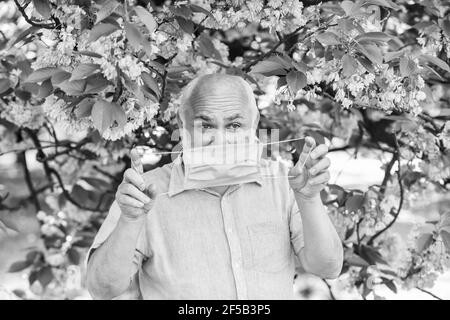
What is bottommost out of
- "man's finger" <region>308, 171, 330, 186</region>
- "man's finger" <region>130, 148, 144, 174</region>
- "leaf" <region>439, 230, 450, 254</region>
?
"leaf" <region>439, 230, 450, 254</region>

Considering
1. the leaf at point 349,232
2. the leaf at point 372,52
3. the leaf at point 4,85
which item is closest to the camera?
the leaf at point 372,52

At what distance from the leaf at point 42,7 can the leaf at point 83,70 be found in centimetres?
36

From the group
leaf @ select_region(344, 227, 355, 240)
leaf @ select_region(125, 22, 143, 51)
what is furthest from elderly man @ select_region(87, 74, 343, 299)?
leaf @ select_region(344, 227, 355, 240)

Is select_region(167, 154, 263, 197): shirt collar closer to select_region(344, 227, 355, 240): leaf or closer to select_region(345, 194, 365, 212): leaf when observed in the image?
select_region(345, 194, 365, 212): leaf

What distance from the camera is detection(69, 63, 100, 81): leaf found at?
218cm

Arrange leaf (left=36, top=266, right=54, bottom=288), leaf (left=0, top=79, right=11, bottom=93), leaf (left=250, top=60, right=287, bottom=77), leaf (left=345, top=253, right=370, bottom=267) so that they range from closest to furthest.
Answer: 1. leaf (left=250, top=60, right=287, bottom=77)
2. leaf (left=0, top=79, right=11, bottom=93)
3. leaf (left=345, top=253, right=370, bottom=267)
4. leaf (left=36, top=266, right=54, bottom=288)

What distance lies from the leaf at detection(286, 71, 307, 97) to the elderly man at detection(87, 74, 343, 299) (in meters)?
0.31

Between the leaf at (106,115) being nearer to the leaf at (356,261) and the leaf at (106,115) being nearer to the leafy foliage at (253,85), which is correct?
the leafy foliage at (253,85)

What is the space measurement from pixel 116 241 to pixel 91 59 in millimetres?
586

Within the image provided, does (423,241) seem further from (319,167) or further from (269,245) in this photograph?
(319,167)

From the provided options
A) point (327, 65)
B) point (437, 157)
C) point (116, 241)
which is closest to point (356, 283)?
point (437, 157)

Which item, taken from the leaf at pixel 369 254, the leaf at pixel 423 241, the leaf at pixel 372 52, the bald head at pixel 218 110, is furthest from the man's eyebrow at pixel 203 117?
the leaf at pixel 369 254

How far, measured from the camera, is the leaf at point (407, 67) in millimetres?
2566
